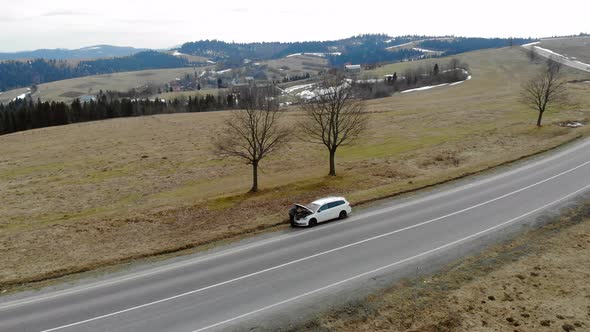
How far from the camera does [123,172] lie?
55.8 meters

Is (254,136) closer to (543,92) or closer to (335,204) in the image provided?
(335,204)

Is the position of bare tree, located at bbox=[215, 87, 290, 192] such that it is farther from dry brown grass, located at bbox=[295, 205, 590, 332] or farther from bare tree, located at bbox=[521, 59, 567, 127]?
bare tree, located at bbox=[521, 59, 567, 127]

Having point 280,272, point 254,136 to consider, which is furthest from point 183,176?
point 280,272

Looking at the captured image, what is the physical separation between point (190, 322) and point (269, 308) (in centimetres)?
347

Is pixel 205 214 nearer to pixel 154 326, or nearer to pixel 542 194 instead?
pixel 154 326

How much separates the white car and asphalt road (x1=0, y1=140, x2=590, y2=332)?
29.4 inches

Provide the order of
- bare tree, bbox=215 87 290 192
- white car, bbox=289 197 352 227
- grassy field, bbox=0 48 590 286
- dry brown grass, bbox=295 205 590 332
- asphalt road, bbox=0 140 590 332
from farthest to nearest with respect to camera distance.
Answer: bare tree, bbox=215 87 290 192
white car, bbox=289 197 352 227
grassy field, bbox=0 48 590 286
asphalt road, bbox=0 140 590 332
dry brown grass, bbox=295 205 590 332

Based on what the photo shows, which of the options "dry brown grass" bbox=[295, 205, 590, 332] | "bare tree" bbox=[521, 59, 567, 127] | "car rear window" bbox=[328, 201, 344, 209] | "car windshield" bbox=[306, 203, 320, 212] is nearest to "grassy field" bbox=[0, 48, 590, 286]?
"car windshield" bbox=[306, 203, 320, 212]

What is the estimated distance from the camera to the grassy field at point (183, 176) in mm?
29562

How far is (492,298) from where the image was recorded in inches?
758

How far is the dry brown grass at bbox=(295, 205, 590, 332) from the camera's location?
57.6 feet

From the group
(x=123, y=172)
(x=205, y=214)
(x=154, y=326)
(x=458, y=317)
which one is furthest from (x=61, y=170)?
(x=458, y=317)

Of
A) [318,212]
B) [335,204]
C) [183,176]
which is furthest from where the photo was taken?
[183,176]

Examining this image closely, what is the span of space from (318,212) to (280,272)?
8582 mm
